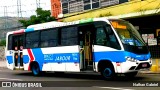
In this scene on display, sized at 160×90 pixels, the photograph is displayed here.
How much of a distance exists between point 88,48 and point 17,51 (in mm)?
6638

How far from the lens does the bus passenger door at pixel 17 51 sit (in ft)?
69.4

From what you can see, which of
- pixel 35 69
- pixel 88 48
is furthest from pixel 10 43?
pixel 88 48

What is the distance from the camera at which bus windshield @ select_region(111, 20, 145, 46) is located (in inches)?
588

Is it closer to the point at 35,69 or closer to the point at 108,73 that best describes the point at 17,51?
the point at 35,69

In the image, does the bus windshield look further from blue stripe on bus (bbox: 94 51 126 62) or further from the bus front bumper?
the bus front bumper

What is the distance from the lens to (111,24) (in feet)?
49.8

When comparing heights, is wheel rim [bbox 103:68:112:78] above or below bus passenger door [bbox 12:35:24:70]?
below

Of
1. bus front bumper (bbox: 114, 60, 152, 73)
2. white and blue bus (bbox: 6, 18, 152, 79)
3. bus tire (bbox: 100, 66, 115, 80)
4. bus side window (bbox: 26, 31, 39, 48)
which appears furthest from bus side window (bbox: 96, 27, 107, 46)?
bus side window (bbox: 26, 31, 39, 48)

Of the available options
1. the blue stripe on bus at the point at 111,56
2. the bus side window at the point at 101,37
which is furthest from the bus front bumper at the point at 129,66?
the bus side window at the point at 101,37

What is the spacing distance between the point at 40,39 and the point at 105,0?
1094 centimetres

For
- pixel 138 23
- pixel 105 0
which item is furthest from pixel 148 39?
pixel 105 0

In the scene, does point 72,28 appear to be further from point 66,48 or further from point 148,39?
point 148,39

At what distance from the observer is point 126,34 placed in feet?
50.0

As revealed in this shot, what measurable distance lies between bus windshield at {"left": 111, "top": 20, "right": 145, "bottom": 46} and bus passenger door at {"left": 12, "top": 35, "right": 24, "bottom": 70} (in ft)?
25.5
